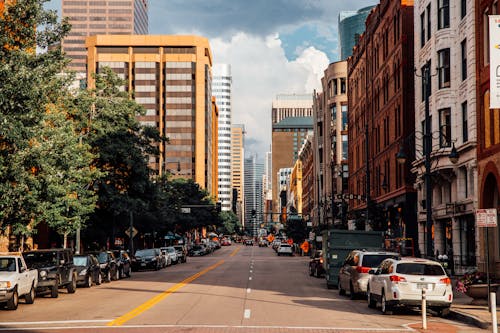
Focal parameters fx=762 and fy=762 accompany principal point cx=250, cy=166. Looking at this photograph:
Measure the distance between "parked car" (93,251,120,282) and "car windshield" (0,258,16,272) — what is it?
1404 cm

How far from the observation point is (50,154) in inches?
1145

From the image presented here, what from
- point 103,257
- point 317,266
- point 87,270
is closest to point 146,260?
point 103,257

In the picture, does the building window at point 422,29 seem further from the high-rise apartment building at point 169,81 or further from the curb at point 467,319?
the high-rise apartment building at point 169,81

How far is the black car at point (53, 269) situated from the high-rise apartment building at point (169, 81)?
150m

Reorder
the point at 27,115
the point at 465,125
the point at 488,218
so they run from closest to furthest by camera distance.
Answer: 1. the point at 488,218
2. the point at 27,115
3. the point at 465,125

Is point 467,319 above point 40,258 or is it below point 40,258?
below

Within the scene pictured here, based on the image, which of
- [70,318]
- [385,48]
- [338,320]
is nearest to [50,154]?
[70,318]

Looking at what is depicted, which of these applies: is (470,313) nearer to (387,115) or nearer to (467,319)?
(467,319)

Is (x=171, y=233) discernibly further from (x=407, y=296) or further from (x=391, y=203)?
(x=407, y=296)

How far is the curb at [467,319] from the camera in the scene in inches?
734

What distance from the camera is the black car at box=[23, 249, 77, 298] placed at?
28.5 meters

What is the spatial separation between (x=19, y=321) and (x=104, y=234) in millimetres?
40693

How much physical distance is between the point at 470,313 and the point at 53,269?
15.9 m

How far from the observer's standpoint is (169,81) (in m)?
185
